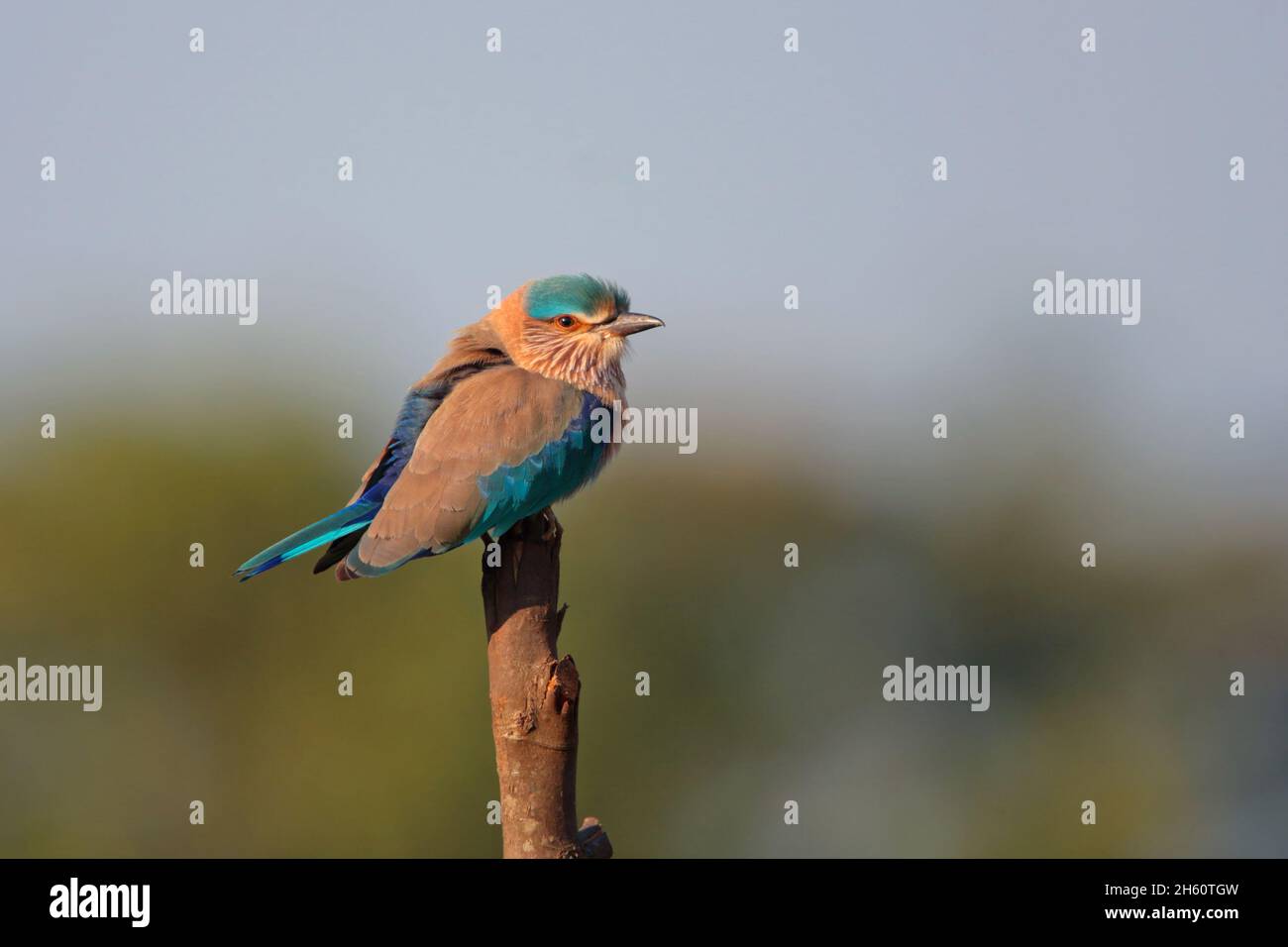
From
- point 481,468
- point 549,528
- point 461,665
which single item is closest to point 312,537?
point 481,468

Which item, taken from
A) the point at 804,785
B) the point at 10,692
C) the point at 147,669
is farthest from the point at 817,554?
the point at 10,692

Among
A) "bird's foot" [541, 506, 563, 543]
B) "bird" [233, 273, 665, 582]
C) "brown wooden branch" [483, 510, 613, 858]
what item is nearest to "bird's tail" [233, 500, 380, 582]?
"bird" [233, 273, 665, 582]

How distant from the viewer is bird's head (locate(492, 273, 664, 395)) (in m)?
7.65

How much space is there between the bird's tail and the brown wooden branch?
1.20m

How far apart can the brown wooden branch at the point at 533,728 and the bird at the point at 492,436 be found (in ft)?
2.73

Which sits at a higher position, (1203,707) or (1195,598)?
(1195,598)

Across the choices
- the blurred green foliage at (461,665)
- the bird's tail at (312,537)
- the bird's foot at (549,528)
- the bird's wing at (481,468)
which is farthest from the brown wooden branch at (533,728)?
the blurred green foliage at (461,665)

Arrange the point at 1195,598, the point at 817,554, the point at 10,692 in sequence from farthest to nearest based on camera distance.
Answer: the point at 1195,598, the point at 817,554, the point at 10,692

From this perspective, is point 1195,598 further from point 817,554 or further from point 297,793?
point 297,793

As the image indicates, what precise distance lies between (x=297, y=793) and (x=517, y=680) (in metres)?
14.5

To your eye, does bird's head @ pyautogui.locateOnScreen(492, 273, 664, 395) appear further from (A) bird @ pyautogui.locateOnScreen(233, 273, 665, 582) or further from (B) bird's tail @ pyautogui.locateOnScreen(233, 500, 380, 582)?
(B) bird's tail @ pyautogui.locateOnScreen(233, 500, 380, 582)

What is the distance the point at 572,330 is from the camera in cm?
769

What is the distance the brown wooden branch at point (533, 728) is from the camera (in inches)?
233

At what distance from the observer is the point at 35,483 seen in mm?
20688
